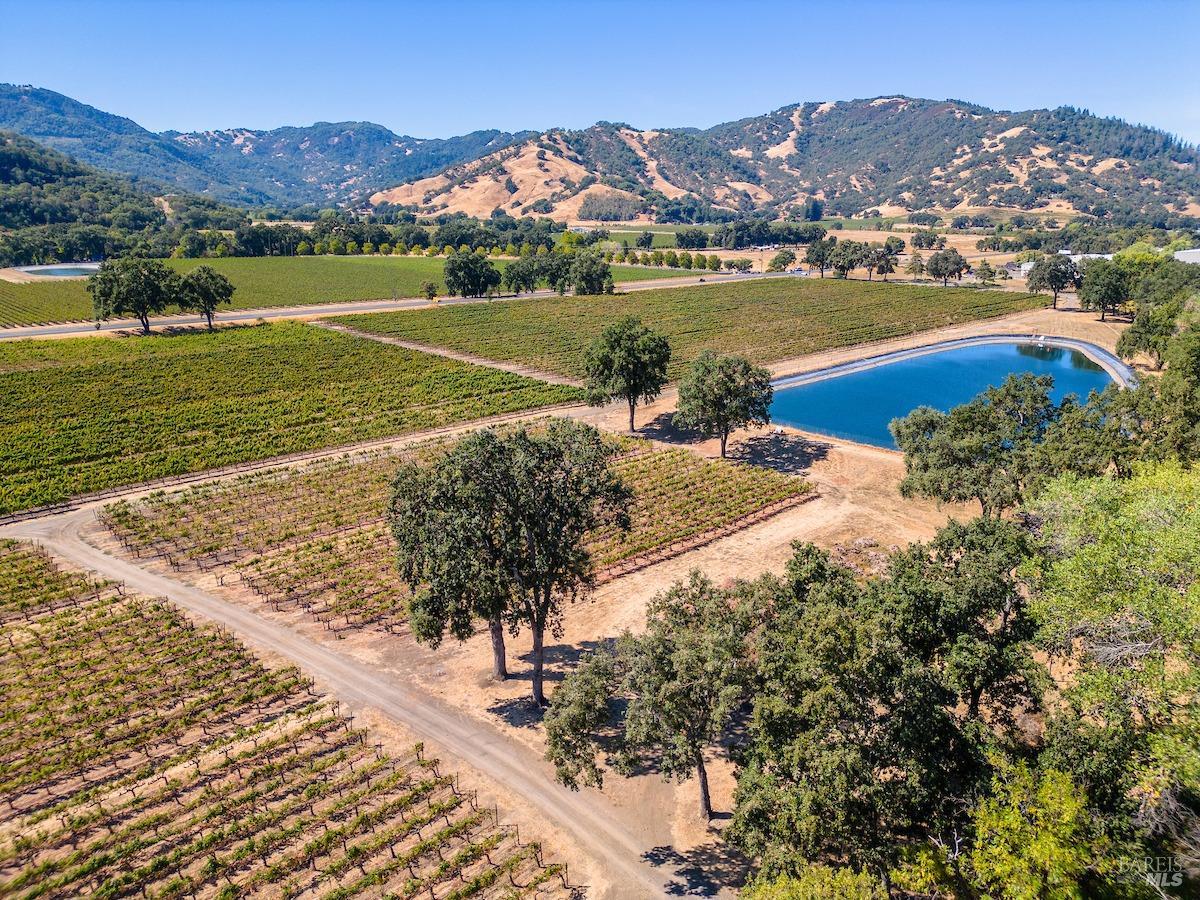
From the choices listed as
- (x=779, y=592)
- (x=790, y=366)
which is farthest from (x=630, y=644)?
(x=790, y=366)

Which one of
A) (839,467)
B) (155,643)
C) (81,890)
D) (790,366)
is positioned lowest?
(81,890)

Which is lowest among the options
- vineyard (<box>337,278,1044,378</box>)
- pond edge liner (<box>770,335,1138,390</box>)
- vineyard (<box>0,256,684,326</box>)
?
pond edge liner (<box>770,335,1138,390</box>)

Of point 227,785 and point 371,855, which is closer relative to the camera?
point 371,855

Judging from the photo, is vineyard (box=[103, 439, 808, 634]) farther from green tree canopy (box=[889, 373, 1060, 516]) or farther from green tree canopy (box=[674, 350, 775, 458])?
green tree canopy (box=[889, 373, 1060, 516])

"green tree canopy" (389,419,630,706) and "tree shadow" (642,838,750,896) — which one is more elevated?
Result: "green tree canopy" (389,419,630,706)

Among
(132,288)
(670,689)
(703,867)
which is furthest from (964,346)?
(132,288)

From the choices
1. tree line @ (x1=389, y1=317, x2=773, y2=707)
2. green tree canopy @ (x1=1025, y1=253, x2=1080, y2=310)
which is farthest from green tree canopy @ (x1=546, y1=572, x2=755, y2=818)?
green tree canopy @ (x1=1025, y1=253, x2=1080, y2=310)

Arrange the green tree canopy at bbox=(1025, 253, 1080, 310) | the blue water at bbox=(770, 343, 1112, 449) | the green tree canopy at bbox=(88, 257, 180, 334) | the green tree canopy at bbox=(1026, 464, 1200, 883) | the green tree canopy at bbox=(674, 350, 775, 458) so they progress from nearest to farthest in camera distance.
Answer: the green tree canopy at bbox=(1026, 464, 1200, 883)
the green tree canopy at bbox=(674, 350, 775, 458)
the blue water at bbox=(770, 343, 1112, 449)
the green tree canopy at bbox=(88, 257, 180, 334)
the green tree canopy at bbox=(1025, 253, 1080, 310)

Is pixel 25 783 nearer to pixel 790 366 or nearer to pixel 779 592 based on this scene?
pixel 779 592
